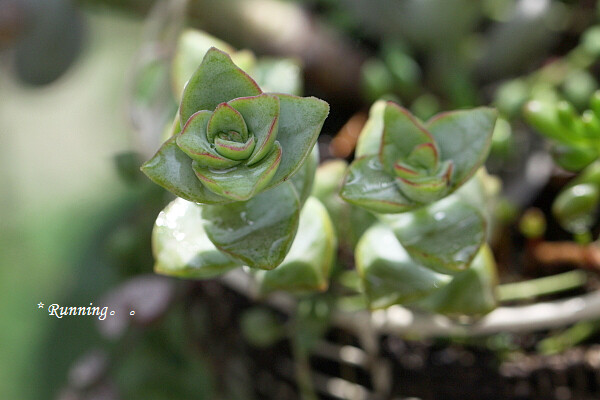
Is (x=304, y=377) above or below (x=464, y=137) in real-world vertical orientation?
below

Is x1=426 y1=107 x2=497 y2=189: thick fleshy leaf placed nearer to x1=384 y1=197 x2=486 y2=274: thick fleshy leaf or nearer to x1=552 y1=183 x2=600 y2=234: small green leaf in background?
x1=384 y1=197 x2=486 y2=274: thick fleshy leaf

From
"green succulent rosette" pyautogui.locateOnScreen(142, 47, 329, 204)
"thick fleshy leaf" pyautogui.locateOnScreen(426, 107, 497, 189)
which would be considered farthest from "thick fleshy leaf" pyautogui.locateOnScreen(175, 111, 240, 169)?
"thick fleshy leaf" pyautogui.locateOnScreen(426, 107, 497, 189)

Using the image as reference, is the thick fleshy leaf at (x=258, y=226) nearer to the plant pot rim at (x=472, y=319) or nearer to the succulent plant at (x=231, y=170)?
the succulent plant at (x=231, y=170)

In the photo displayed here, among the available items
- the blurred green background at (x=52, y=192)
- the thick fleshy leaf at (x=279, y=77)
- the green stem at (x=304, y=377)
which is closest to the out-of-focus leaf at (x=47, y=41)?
the blurred green background at (x=52, y=192)

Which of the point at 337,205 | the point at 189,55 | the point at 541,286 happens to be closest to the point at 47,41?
the point at 189,55

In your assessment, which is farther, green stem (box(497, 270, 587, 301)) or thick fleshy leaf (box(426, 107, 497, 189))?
green stem (box(497, 270, 587, 301))

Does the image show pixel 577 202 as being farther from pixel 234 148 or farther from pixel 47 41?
pixel 47 41
